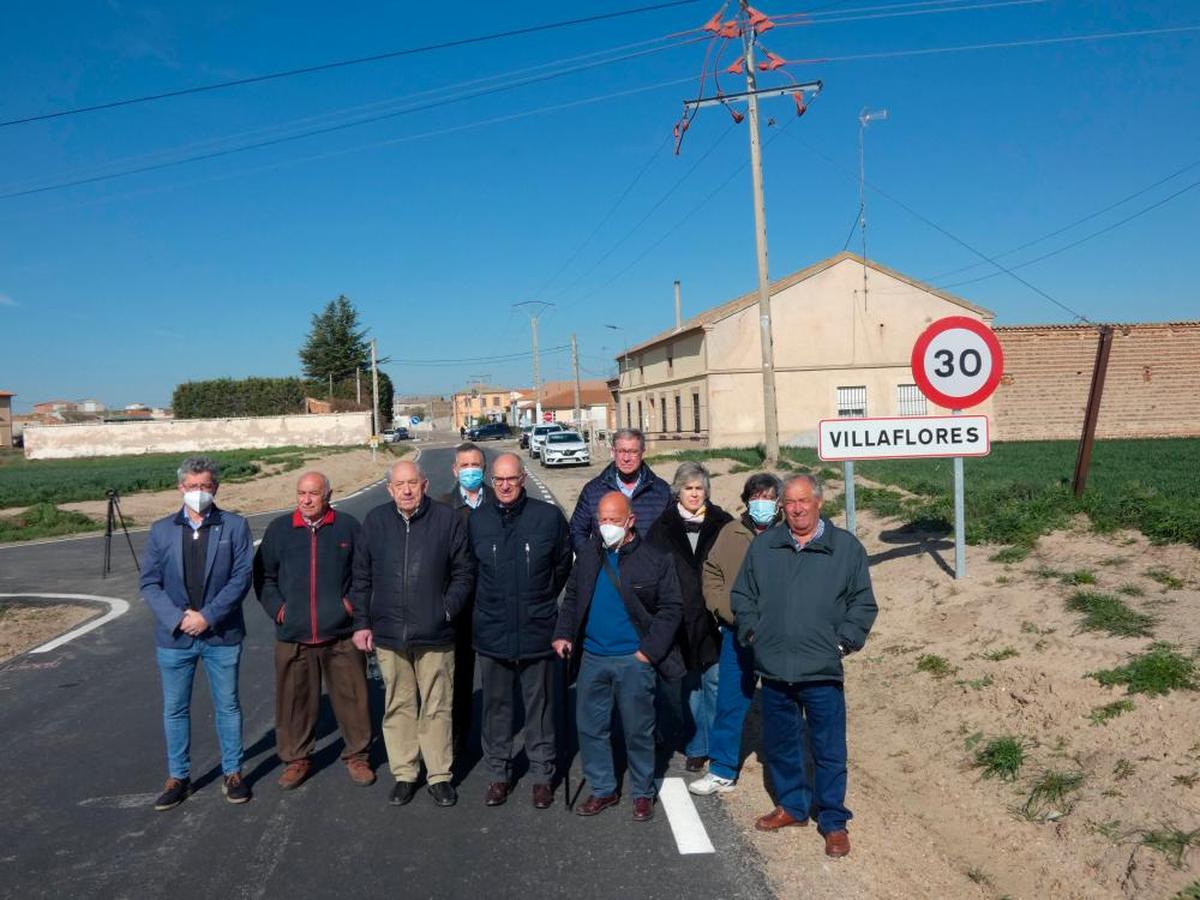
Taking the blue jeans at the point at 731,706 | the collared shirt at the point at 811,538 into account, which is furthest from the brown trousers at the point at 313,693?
the collared shirt at the point at 811,538

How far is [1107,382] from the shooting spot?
35.0 m

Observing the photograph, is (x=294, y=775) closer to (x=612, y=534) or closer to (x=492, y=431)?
(x=612, y=534)

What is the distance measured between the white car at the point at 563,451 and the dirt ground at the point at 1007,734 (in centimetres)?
3330

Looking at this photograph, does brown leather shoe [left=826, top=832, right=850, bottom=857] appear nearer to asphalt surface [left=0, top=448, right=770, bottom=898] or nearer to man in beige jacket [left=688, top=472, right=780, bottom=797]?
asphalt surface [left=0, top=448, right=770, bottom=898]

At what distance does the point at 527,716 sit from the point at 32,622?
8.45 meters

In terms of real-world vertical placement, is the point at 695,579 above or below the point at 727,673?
above

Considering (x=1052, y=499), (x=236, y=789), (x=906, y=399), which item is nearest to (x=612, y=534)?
(x=236, y=789)

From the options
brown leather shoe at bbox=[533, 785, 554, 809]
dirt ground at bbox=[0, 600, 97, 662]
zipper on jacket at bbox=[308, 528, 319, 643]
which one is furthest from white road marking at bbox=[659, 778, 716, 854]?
dirt ground at bbox=[0, 600, 97, 662]

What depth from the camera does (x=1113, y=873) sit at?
413cm

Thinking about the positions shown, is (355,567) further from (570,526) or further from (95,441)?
(95,441)

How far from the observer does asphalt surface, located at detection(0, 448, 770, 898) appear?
4.34 meters

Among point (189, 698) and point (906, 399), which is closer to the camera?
point (189, 698)

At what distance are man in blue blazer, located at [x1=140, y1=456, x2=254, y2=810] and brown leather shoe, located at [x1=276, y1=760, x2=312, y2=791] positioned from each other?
0.75 feet

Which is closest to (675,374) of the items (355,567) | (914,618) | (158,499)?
(158,499)
